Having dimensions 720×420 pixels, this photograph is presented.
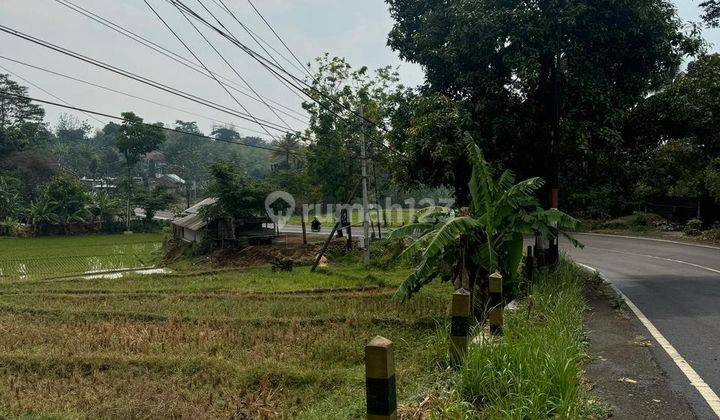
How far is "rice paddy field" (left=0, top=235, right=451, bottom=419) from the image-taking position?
6.40 metres

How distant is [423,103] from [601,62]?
544 centimetres

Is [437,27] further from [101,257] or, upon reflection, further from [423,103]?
[101,257]

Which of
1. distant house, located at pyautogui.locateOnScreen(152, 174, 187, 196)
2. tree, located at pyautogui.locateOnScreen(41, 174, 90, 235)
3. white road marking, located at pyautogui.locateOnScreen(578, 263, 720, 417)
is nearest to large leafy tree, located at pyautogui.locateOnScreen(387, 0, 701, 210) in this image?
white road marking, located at pyautogui.locateOnScreen(578, 263, 720, 417)

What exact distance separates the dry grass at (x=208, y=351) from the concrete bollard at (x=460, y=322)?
56 cm

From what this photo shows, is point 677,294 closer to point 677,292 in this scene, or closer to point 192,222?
point 677,292

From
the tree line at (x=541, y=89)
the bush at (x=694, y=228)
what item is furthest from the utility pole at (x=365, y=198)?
the bush at (x=694, y=228)

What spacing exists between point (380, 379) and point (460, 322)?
2130 mm

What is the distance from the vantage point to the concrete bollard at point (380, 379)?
314 cm

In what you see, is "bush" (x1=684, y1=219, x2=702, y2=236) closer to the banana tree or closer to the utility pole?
the utility pole

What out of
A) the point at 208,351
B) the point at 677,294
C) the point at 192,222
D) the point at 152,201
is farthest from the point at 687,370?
the point at 152,201

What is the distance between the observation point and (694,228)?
2712 centimetres

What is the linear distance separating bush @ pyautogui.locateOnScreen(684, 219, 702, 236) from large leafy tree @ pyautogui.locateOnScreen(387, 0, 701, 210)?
14.5 meters

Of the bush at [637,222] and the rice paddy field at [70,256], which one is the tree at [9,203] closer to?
the rice paddy field at [70,256]

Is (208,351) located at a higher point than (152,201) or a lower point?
lower
